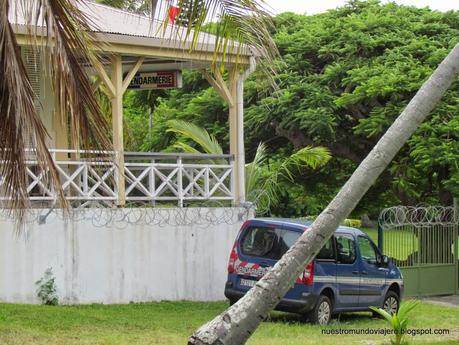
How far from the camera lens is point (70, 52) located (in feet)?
27.0

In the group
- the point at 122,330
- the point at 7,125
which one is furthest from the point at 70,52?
the point at 122,330

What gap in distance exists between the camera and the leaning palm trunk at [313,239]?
8.52 meters

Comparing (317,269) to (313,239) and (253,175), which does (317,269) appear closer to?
(253,175)

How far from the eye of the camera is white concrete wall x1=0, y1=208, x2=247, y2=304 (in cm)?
1502

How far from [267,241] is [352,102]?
7.29 m

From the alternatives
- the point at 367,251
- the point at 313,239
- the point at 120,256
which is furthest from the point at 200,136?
the point at 313,239

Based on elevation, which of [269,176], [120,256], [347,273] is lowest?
[347,273]

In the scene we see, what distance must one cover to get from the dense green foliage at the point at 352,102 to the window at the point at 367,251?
3691 mm

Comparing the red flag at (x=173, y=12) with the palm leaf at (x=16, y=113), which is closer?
the palm leaf at (x=16, y=113)

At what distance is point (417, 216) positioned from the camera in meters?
21.1

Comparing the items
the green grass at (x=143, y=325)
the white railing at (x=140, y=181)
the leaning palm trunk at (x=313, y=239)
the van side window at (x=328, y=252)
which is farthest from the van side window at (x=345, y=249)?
the leaning palm trunk at (x=313, y=239)

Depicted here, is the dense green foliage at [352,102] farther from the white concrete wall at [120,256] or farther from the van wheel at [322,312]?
the van wheel at [322,312]

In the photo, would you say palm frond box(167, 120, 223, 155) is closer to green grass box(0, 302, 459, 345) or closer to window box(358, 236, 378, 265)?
green grass box(0, 302, 459, 345)

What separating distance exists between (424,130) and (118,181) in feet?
24.9
